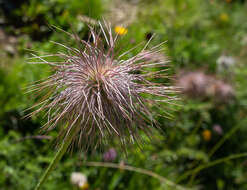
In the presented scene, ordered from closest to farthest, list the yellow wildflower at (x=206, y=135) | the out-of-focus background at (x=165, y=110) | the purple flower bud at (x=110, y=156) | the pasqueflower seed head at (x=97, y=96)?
the pasqueflower seed head at (x=97, y=96), the out-of-focus background at (x=165, y=110), the purple flower bud at (x=110, y=156), the yellow wildflower at (x=206, y=135)

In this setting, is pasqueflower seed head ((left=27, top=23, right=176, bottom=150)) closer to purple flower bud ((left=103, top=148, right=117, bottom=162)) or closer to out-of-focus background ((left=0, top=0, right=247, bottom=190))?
out-of-focus background ((left=0, top=0, right=247, bottom=190))

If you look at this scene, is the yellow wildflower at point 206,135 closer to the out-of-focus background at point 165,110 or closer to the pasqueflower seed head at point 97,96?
the out-of-focus background at point 165,110

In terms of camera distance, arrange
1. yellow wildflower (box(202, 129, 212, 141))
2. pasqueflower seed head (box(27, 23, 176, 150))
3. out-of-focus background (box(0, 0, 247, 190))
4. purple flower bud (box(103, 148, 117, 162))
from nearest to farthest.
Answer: pasqueflower seed head (box(27, 23, 176, 150))
out-of-focus background (box(0, 0, 247, 190))
purple flower bud (box(103, 148, 117, 162))
yellow wildflower (box(202, 129, 212, 141))

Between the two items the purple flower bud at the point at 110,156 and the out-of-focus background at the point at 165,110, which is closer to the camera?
the out-of-focus background at the point at 165,110

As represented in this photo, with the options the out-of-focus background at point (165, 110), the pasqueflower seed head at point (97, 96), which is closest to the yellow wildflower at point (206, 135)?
the out-of-focus background at point (165, 110)

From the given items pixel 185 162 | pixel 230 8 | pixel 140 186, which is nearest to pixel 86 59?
pixel 140 186

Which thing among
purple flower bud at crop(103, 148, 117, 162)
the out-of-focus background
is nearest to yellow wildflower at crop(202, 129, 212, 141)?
the out-of-focus background

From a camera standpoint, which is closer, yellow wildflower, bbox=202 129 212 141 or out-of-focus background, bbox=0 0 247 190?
out-of-focus background, bbox=0 0 247 190

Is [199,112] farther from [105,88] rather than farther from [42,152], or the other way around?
[105,88]
